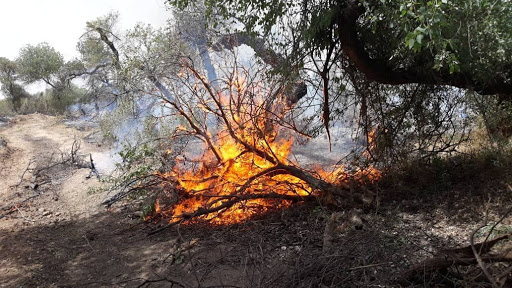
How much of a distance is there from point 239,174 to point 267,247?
249 centimetres

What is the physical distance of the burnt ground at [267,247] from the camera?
381cm

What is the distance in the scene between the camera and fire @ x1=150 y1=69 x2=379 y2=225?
21.5 feet

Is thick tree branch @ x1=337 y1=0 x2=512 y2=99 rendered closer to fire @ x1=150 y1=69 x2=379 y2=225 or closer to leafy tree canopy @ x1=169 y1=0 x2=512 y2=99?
leafy tree canopy @ x1=169 y1=0 x2=512 y2=99

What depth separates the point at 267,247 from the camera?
514cm

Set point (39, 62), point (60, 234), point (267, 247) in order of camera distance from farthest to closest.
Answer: point (39, 62) → point (60, 234) → point (267, 247)

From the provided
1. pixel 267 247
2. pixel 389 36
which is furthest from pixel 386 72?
pixel 267 247

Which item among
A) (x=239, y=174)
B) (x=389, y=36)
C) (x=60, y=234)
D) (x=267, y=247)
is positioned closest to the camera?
(x=267, y=247)

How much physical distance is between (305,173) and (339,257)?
3.02m

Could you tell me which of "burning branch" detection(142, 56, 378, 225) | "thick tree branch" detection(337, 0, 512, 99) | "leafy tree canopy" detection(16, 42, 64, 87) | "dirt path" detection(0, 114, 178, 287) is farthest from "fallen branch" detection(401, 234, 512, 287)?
"leafy tree canopy" detection(16, 42, 64, 87)

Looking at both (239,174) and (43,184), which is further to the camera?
(43,184)

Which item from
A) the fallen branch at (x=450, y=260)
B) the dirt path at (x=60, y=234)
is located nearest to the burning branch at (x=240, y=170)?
the dirt path at (x=60, y=234)

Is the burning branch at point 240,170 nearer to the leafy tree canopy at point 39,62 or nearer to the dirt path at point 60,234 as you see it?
the dirt path at point 60,234

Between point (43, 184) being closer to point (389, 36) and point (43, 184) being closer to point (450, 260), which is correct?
point (389, 36)

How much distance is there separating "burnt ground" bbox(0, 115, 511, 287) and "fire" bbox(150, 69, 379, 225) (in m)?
0.36
